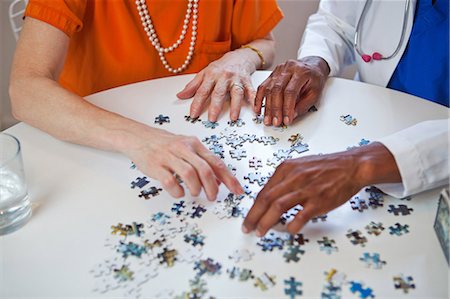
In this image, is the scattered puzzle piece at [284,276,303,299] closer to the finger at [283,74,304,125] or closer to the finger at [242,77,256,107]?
the finger at [283,74,304,125]

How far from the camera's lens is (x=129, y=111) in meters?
1.52

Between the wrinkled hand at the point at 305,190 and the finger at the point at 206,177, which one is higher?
the wrinkled hand at the point at 305,190

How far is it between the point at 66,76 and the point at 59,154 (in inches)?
22.0

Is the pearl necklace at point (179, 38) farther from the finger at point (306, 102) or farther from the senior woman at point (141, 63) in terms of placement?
the finger at point (306, 102)

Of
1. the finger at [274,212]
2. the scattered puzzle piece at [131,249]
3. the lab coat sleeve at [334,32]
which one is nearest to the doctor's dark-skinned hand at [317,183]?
the finger at [274,212]

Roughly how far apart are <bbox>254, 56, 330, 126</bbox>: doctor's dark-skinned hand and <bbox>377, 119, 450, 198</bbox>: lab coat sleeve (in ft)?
1.14

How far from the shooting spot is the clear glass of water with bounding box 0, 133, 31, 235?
1.10 meters

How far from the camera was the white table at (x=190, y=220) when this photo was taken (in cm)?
98

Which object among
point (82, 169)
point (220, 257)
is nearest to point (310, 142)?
point (220, 257)

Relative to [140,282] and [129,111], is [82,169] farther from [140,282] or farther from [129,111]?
[140,282]

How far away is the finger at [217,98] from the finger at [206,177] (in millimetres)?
334

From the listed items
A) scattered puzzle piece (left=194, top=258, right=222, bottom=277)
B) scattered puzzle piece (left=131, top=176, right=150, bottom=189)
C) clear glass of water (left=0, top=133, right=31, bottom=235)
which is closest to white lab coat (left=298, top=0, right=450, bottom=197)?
scattered puzzle piece (left=194, top=258, right=222, bottom=277)

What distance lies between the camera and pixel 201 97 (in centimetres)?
153

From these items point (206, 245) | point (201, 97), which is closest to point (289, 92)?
point (201, 97)
